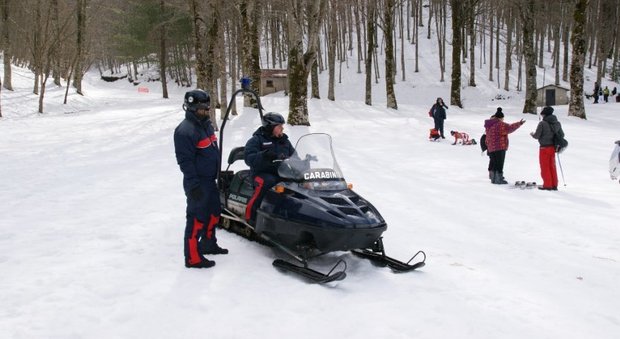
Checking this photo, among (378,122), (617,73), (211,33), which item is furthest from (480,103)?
(211,33)

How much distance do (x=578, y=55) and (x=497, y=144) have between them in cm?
1487

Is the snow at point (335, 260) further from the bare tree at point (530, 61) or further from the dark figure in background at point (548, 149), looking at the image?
the bare tree at point (530, 61)

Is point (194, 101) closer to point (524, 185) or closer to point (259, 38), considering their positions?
point (524, 185)

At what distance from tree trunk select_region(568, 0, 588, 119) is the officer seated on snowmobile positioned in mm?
21175

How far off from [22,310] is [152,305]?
3.66 feet

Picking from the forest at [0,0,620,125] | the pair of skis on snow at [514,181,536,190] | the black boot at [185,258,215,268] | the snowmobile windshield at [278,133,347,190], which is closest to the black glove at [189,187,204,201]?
the black boot at [185,258,215,268]

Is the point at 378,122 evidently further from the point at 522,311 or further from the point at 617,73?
the point at 617,73

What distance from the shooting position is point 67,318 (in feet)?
13.9

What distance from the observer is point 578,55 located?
2277 cm

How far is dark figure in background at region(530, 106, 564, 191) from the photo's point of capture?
34.0ft

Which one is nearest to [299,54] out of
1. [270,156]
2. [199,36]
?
[199,36]

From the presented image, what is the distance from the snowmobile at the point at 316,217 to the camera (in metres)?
5.29

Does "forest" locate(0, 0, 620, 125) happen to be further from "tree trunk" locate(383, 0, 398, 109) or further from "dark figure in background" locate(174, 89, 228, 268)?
"dark figure in background" locate(174, 89, 228, 268)

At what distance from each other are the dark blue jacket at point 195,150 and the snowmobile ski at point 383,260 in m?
2.10
